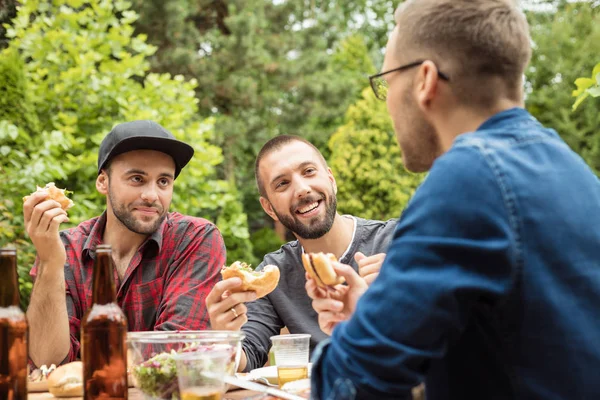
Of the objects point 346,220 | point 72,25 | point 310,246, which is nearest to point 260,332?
point 310,246

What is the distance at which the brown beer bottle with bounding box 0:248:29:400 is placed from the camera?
1868mm

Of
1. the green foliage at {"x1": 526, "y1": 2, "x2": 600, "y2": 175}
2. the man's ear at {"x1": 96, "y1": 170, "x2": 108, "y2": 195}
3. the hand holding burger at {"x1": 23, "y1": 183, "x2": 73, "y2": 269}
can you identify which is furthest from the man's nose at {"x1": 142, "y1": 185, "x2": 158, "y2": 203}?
the green foliage at {"x1": 526, "y1": 2, "x2": 600, "y2": 175}

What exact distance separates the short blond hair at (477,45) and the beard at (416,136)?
0.12 m

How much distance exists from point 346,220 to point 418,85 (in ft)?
7.29

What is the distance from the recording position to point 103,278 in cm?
187

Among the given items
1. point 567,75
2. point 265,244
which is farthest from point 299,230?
point 567,75

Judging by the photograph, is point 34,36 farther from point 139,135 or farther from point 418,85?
point 418,85

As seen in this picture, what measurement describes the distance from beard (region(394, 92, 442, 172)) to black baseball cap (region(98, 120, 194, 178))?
2.04 m

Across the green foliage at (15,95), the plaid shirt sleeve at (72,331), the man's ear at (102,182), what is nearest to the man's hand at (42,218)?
the plaid shirt sleeve at (72,331)

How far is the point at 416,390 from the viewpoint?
5.09 ft

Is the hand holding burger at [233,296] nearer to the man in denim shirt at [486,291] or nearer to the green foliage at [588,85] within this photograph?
the man in denim shirt at [486,291]

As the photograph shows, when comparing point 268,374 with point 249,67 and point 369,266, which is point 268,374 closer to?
point 369,266

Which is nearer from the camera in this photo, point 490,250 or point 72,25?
point 490,250

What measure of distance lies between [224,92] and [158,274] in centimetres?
1242
